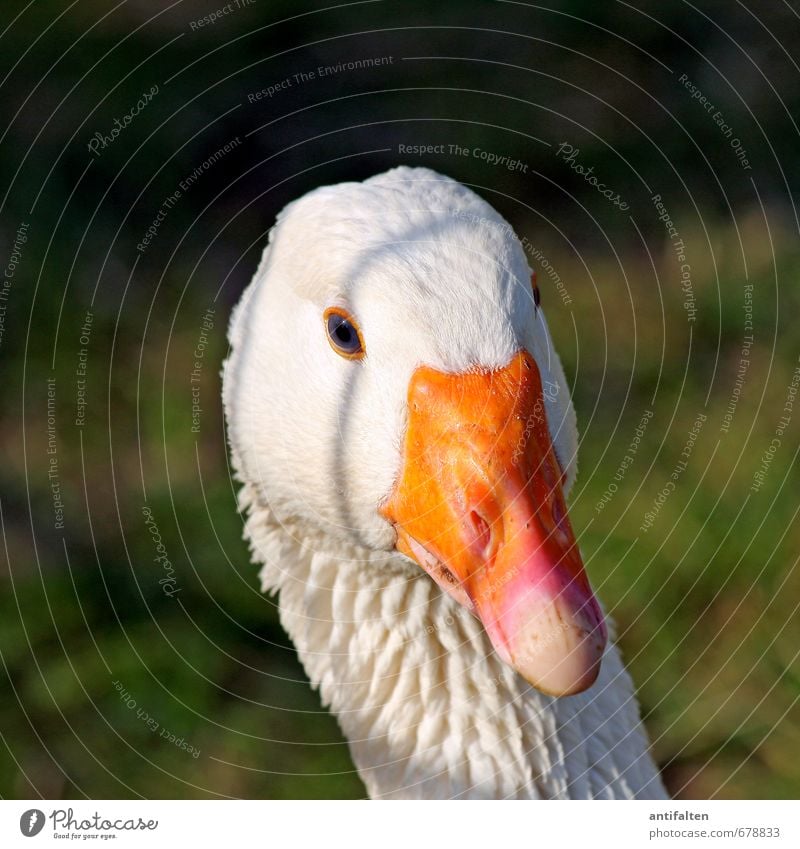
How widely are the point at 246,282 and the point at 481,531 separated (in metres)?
2.20

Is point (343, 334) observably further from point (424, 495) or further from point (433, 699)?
point (433, 699)

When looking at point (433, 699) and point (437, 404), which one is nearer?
point (437, 404)

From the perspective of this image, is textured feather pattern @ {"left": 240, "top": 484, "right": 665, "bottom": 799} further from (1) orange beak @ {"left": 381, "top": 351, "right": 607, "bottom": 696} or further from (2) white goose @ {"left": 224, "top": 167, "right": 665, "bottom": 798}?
(1) orange beak @ {"left": 381, "top": 351, "right": 607, "bottom": 696}

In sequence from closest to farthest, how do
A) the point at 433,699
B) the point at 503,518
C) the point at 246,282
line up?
the point at 503,518, the point at 433,699, the point at 246,282

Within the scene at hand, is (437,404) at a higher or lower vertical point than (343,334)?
lower

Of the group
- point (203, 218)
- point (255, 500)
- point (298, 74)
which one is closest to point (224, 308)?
point (203, 218)

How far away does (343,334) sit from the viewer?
1.49 metres
